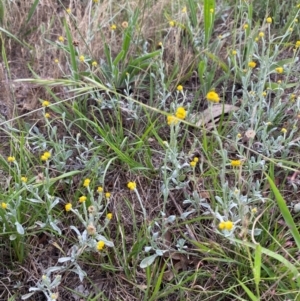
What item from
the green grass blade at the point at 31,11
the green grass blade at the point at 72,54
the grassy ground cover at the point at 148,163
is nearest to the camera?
the grassy ground cover at the point at 148,163

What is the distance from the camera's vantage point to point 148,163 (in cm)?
144

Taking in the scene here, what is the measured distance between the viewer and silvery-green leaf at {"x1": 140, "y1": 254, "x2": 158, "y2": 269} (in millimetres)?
1219

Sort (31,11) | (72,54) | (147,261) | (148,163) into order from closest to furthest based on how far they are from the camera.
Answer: (147,261)
(148,163)
(72,54)
(31,11)

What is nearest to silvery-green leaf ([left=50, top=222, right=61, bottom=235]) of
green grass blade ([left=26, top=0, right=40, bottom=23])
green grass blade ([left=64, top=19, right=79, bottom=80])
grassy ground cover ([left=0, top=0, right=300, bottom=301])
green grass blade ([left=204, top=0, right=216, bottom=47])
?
grassy ground cover ([left=0, top=0, right=300, bottom=301])

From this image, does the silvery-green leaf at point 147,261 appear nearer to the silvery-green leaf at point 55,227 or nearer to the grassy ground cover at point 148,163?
the grassy ground cover at point 148,163

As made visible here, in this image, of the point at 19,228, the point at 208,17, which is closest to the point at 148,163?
the point at 19,228

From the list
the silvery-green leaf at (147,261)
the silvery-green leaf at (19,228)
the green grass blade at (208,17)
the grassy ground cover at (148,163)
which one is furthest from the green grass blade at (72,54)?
the silvery-green leaf at (147,261)

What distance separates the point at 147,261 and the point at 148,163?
13.0 inches

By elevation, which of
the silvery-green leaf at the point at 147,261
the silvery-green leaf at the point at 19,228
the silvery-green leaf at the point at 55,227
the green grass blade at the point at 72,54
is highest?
the green grass blade at the point at 72,54

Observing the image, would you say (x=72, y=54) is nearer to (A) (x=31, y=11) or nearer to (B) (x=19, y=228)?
(A) (x=31, y=11)

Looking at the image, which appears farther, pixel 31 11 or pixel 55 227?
pixel 31 11

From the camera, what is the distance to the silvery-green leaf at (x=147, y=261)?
48.0 inches

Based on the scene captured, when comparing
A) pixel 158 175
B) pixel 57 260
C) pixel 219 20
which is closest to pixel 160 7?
pixel 219 20

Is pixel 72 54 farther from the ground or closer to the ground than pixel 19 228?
farther from the ground
